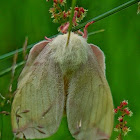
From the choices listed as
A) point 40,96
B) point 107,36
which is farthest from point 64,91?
point 107,36

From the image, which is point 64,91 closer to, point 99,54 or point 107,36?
point 99,54

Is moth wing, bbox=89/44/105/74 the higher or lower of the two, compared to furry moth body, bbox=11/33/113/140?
higher

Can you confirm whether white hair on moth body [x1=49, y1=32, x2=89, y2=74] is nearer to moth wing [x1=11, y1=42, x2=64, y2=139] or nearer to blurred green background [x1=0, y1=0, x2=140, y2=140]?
moth wing [x1=11, y1=42, x2=64, y2=139]

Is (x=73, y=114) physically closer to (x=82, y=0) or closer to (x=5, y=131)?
(x=5, y=131)

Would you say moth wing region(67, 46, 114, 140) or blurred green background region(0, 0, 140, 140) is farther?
blurred green background region(0, 0, 140, 140)

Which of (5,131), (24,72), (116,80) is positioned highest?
(24,72)

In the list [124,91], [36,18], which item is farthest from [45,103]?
[36,18]

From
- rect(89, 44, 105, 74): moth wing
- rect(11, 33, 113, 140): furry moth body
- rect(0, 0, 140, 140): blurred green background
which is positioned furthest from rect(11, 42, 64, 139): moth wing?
rect(0, 0, 140, 140): blurred green background
